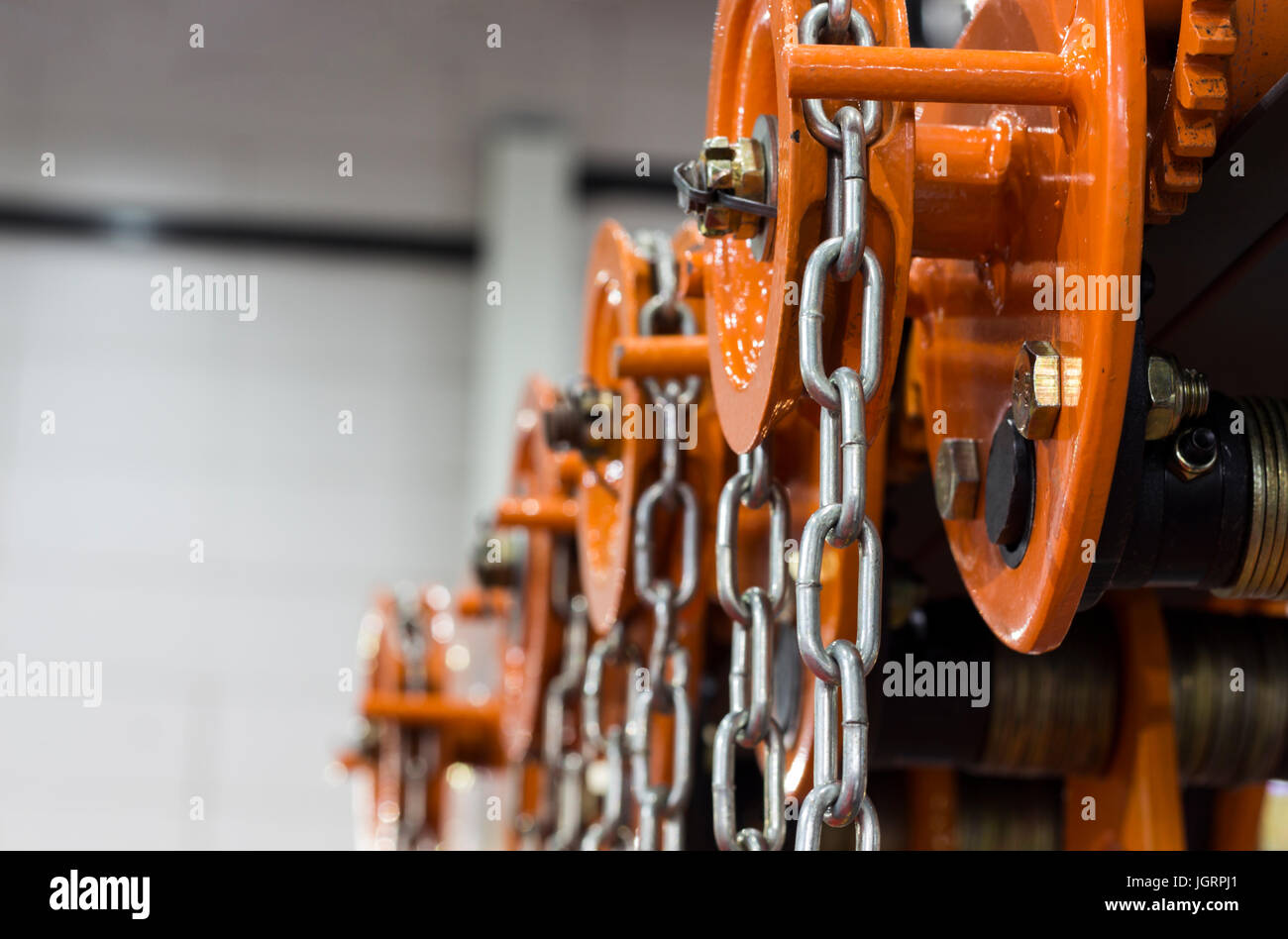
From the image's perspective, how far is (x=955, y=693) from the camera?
1518 mm

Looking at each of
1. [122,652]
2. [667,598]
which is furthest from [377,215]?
[667,598]

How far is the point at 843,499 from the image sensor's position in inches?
35.9

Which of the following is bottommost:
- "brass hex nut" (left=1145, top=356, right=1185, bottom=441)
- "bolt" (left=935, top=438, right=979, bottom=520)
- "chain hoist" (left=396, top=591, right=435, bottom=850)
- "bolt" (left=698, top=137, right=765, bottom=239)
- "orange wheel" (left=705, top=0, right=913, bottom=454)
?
"chain hoist" (left=396, top=591, right=435, bottom=850)

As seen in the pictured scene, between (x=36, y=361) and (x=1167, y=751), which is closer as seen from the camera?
(x=1167, y=751)

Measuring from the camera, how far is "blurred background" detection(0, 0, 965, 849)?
656cm

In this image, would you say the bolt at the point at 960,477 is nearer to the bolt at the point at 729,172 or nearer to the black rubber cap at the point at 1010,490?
the black rubber cap at the point at 1010,490

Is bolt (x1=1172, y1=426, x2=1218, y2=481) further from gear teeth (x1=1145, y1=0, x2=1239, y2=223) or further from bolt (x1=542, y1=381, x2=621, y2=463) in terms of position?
bolt (x1=542, y1=381, x2=621, y2=463)

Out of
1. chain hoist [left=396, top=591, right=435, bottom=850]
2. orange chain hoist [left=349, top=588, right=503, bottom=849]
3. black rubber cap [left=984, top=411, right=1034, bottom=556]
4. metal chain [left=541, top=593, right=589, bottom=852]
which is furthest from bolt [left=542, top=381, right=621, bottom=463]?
chain hoist [left=396, top=591, right=435, bottom=850]

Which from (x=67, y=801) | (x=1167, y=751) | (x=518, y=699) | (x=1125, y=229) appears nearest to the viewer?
(x=1125, y=229)

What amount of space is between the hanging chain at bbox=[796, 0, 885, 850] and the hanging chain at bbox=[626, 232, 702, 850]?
0.55 metres

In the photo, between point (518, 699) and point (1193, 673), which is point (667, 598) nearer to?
point (1193, 673)

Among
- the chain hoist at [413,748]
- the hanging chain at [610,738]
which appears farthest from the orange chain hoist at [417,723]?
the hanging chain at [610,738]

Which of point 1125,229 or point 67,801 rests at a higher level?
point 1125,229

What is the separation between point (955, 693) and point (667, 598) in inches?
11.8
